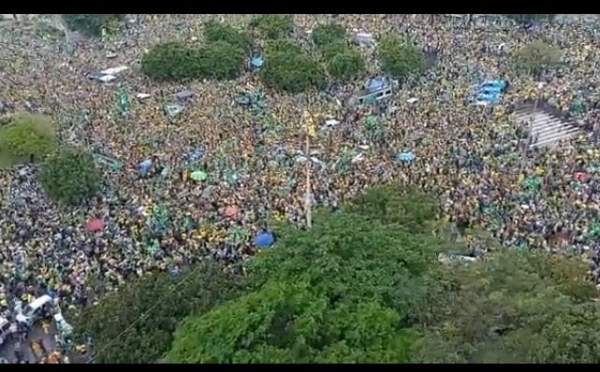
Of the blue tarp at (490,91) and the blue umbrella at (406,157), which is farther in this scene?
the blue tarp at (490,91)

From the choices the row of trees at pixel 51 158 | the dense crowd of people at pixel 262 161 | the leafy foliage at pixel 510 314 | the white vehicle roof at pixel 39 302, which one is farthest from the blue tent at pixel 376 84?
the white vehicle roof at pixel 39 302

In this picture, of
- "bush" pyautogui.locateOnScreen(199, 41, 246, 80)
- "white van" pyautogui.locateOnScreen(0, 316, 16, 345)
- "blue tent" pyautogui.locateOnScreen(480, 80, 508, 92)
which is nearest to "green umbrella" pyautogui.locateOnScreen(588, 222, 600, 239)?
"blue tent" pyautogui.locateOnScreen(480, 80, 508, 92)

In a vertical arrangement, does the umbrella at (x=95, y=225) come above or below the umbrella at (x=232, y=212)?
above

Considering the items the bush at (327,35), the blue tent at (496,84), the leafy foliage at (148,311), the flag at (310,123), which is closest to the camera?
the leafy foliage at (148,311)

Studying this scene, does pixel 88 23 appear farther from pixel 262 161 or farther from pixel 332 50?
pixel 262 161

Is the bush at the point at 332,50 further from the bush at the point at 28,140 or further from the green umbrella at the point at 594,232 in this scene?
the green umbrella at the point at 594,232

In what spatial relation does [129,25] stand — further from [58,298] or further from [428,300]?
[428,300]
